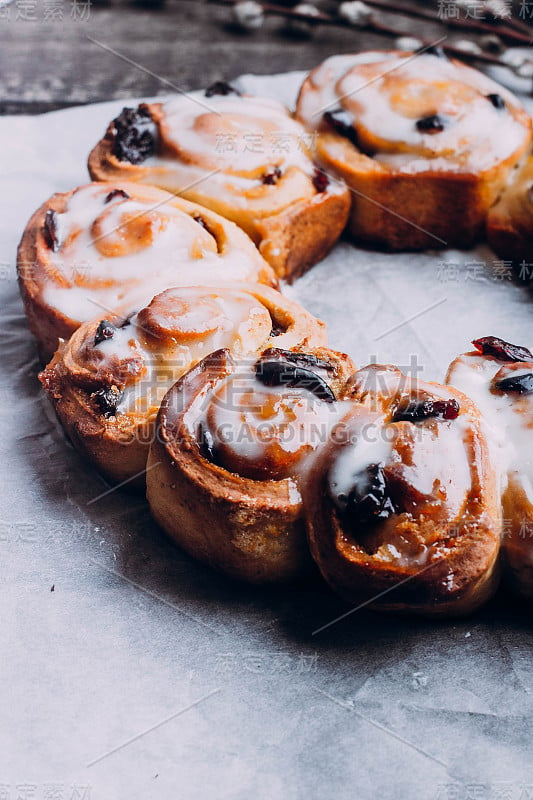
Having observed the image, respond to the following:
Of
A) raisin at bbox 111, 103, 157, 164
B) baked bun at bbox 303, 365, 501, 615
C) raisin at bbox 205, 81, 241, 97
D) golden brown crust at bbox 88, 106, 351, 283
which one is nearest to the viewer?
baked bun at bbox 303, 365, 501, 615

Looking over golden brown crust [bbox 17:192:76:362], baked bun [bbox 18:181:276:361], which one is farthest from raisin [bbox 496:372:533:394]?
golden brown crust [bbox 17:192:76:362]

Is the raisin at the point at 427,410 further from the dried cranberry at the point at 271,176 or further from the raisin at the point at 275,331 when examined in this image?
the dried cranberry at the point at 271,176

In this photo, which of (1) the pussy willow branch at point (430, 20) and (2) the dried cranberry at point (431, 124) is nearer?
(2) the dried cranberry at point (431, 124)

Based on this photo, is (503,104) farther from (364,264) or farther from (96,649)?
(96,649)

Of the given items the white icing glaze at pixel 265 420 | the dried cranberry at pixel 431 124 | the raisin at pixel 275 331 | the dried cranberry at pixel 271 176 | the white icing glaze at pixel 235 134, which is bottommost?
the raisin at pixel 275 331

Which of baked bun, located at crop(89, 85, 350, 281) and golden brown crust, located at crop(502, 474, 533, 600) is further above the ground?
baked bun, located at crop(89, 85, 350, 281)

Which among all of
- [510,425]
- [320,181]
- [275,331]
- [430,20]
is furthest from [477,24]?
[510,425]

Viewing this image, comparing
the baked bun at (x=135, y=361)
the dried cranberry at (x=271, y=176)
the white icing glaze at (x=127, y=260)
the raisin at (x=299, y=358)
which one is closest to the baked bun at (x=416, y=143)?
the dried cranberry at (x=271, y=176)

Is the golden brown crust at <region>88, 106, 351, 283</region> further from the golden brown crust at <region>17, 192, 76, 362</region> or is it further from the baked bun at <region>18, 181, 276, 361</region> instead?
the golden brown crust at <region>17, 192, 76, 362</region>
